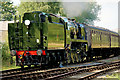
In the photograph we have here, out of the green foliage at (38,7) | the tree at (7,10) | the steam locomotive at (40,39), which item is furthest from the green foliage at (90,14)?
the steam locomotive at (40,39)

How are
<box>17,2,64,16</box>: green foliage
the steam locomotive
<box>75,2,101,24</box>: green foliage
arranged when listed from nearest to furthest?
the steam locomotive < <box>17,2,64,16</box>: green foliage < <box>75,2,101,24</box>: green foliage

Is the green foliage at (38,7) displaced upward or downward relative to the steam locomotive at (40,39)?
upward

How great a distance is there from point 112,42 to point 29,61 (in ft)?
55.9

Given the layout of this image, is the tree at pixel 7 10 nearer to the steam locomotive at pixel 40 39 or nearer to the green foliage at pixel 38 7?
the green foliage at pixel 38 7

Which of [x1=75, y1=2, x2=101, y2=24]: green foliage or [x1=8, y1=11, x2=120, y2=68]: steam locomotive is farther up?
[x1=75, y1=2, x2=101, y2=24]: green foliage

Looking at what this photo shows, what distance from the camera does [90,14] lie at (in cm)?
4350

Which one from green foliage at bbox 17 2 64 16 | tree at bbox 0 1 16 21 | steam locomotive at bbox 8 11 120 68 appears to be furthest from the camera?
green foliage at bbox 17 2 64 16

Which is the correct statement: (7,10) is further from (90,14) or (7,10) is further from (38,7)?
(90,14)

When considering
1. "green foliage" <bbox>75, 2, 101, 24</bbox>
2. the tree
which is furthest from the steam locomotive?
"green foliage" <bbox>75, 2, 101, 24</bbox>

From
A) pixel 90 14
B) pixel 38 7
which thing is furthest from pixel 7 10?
pixel 90 14

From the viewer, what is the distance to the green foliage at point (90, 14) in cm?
4144

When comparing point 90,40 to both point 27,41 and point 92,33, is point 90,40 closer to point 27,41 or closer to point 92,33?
point 92,33

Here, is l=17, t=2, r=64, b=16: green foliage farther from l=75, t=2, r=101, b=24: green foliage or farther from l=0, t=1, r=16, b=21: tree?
l=75, t=2, r=101, b=24: green foliage

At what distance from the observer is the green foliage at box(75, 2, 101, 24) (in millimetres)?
41438
